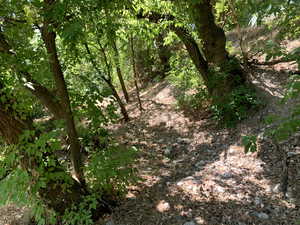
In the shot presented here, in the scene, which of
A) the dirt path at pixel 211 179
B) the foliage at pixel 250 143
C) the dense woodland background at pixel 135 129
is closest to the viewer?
the foliage at pixel 250 143

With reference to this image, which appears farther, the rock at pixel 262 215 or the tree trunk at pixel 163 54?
the tree trunk at pixel 163 54

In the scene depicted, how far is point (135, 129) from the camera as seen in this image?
7.07 meters

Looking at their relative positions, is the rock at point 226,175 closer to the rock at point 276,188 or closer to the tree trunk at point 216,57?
the rock at point 276,188

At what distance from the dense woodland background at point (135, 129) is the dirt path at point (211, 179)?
0.07 ft

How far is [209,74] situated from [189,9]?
1.62 metres

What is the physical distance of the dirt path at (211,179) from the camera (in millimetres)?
2734

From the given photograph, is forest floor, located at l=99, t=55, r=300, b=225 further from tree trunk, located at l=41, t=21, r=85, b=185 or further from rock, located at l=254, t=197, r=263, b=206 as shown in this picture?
tree trunk, located at l=41, t=21, r=85, b=185

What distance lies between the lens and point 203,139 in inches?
205

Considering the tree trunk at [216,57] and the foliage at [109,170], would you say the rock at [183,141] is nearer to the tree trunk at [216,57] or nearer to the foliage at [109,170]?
the tree trunk at [216,57]

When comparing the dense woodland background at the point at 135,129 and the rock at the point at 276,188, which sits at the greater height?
the dense woodland background at the point at 135,129

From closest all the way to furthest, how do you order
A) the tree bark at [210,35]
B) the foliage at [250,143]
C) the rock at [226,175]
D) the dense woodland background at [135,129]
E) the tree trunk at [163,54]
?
the foliage at [250,143] < the dense woodland background at [135,129] < the rock at [226,175] < the tree bark at [210,35] < the tree trunk at [163,54]

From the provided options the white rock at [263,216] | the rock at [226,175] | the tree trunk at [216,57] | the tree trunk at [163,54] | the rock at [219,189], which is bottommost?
the white rock at [263,216]

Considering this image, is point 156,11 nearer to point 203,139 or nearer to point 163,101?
point 203,139

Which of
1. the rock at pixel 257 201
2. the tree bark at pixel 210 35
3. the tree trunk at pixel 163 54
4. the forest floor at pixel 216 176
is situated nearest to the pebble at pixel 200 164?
the forest floor at pixel 216 176
